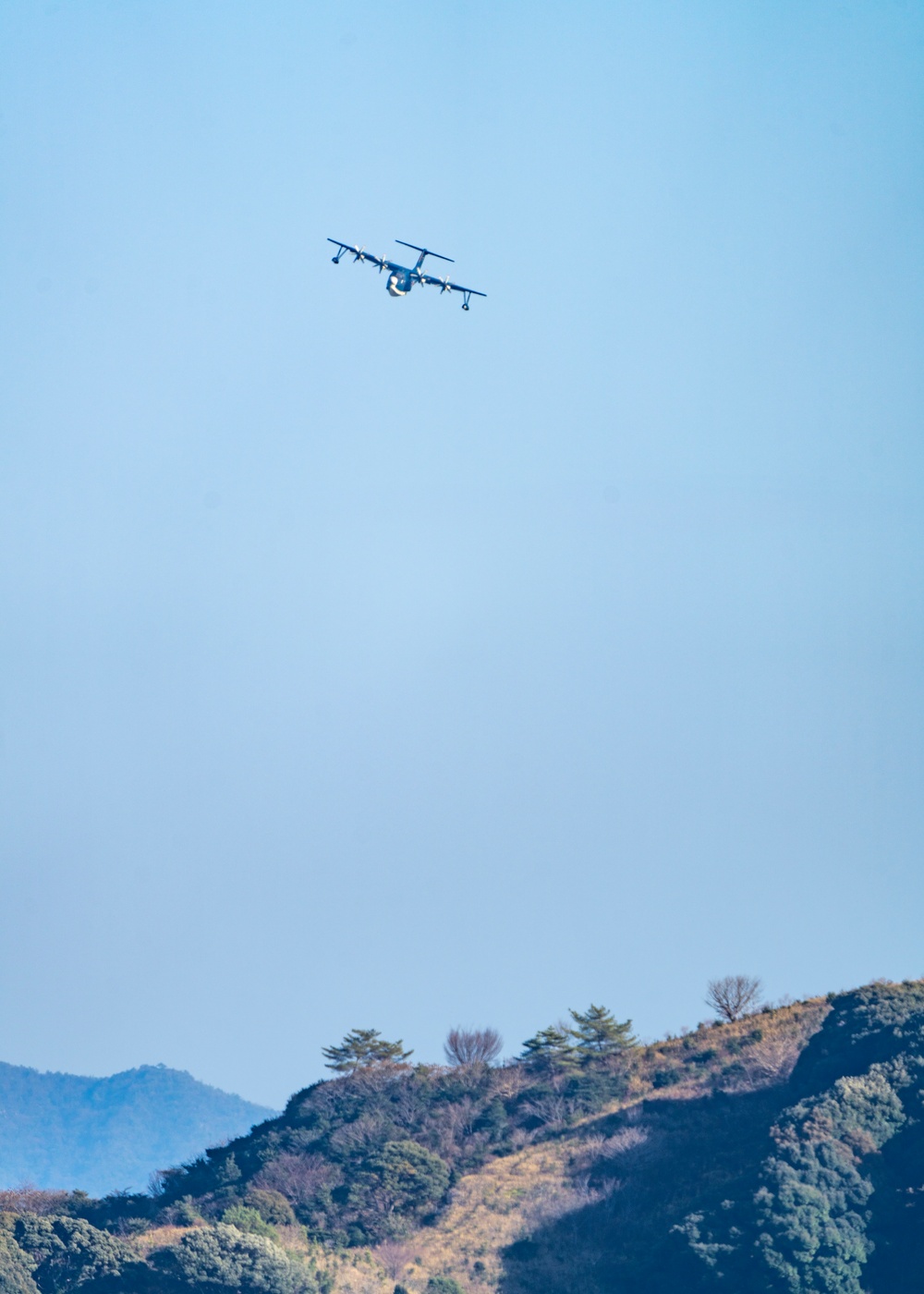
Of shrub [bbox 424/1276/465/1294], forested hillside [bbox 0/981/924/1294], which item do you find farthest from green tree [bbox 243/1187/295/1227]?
shrub [bbox 424/1276/465/1294]

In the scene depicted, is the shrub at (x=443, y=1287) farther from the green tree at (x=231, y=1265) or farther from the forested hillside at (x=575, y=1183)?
the green tree at (x=231, y=1265)

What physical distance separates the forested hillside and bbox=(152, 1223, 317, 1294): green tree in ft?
0.25

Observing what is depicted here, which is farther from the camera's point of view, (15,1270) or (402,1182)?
(402,1182)

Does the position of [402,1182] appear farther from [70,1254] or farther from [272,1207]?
[70,1254]

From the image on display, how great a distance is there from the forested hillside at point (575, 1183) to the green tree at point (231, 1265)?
75mm

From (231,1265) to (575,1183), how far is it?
1522 cm

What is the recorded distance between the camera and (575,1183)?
194 feet

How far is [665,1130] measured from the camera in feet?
200

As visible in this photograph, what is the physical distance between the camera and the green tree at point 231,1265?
5119 centimetres

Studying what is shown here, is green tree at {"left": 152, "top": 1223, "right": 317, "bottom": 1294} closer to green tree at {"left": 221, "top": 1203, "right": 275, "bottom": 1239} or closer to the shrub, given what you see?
green tree at {"left": 221, "top": 1203, "right": 275, "bottom": 1239}

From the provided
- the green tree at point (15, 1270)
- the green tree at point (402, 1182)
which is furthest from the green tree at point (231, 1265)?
the green tree at point (402, 1182)

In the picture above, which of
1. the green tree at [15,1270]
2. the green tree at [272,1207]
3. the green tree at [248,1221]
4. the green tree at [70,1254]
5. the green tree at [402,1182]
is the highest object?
the green tree at [402,1182]

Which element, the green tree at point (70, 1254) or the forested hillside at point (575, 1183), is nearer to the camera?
the forested hillside at point (575, 1183)

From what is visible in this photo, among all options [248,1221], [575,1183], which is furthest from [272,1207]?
[575,1183]
